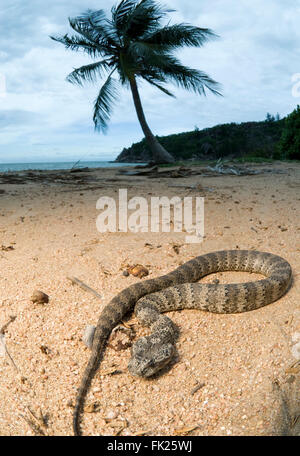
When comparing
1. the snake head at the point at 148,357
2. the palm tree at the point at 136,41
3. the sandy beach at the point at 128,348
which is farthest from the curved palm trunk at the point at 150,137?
the snake head at the point at 148,357

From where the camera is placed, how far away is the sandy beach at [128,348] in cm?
237

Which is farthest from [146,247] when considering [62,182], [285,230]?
[62,182]

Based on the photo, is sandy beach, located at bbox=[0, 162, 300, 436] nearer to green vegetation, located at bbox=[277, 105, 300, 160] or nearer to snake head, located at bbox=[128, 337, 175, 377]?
snake head, located at bbox=[128, 337, 175, 377]

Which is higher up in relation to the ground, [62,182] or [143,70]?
[143,70]

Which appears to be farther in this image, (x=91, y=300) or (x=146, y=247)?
(x=146, y=247)

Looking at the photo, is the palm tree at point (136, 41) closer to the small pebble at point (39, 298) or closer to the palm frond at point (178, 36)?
the palm frond at point (178, 36)

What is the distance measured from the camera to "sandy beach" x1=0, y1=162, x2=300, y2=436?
2.37 metres

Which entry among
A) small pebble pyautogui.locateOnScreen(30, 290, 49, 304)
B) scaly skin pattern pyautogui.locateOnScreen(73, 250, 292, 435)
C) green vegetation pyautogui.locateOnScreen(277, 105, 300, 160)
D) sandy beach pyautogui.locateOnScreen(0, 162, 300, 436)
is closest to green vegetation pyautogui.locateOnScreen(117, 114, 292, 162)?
green vegetation pyautogui.locateOnScreen(277, 105, 300, 160)

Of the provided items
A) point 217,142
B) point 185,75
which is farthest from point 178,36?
point 217,142

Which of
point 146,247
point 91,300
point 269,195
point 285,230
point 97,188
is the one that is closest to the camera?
point 91,300

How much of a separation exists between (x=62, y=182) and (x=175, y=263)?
5.71 meters

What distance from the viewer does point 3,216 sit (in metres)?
5.61

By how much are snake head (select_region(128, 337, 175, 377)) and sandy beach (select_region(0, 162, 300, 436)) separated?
0.27 feet

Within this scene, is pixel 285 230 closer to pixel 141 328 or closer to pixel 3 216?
pixel 141 328
